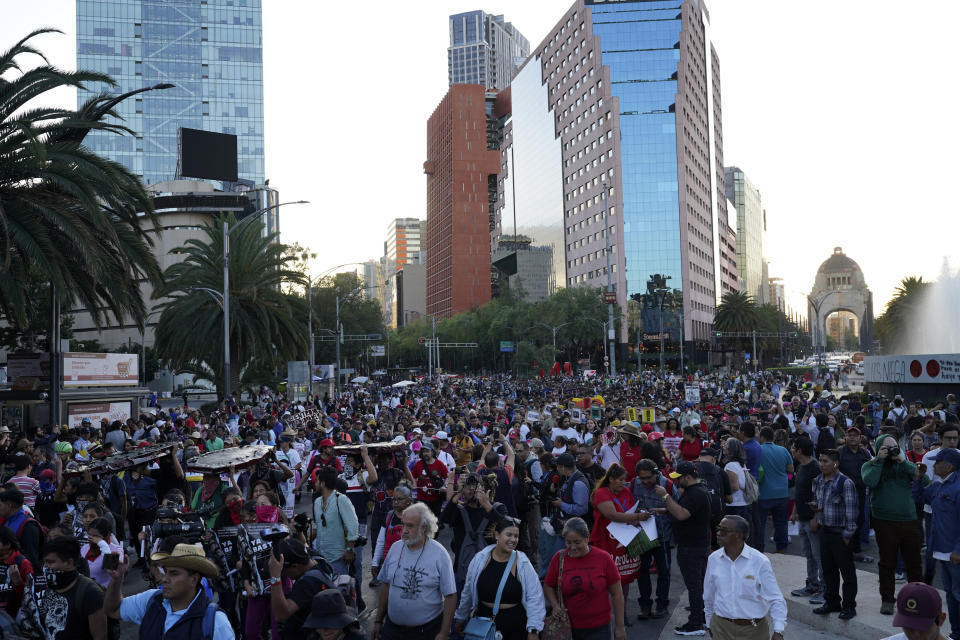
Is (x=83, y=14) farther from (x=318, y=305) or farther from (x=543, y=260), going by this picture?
(x=543, y=260)

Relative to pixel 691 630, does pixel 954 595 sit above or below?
above

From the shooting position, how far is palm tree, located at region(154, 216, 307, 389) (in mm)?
33844

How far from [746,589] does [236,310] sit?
101 feet

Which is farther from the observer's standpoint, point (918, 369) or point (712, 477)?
point (918, 369)

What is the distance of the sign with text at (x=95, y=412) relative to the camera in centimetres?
2584

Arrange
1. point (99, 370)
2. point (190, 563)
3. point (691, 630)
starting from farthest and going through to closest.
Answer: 1. point (99, 370)
2. point (691, 630)
3. point (190, 563)

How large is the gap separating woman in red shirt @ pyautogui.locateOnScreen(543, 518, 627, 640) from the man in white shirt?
2.36 feet

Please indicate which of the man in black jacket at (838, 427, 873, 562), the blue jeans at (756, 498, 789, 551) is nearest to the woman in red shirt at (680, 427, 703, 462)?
the blue jeans at (756, 498, 789, 551)

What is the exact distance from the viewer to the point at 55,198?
17.8 metres

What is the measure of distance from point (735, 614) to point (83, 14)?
413ft

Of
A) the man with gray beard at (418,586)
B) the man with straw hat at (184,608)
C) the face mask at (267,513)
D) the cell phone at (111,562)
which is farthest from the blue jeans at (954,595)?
the cell phone at (111,562)

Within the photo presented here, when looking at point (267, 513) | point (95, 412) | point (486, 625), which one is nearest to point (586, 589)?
point (486, 625)

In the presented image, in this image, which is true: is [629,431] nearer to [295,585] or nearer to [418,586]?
[418,586]

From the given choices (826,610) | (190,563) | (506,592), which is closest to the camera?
(190,563)
